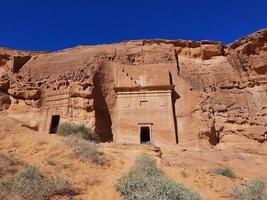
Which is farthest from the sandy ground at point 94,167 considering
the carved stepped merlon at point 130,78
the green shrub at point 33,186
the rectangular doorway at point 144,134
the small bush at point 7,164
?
the carved stepped merlon at point 130,78

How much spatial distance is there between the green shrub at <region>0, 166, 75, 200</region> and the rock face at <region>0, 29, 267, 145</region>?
13266mm

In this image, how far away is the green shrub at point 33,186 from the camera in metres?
6.93

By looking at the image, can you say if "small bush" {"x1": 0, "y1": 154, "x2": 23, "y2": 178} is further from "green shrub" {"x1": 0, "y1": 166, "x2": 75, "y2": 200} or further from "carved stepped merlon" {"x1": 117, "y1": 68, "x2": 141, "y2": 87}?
"carved stepped merlon" {"x1": 117, "y1": 68, "x2": 141, "y2": 87}

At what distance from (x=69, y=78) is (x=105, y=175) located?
49.1 feet

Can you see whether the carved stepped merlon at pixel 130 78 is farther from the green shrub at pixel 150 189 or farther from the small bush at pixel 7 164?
the small bush at pixel 7 164

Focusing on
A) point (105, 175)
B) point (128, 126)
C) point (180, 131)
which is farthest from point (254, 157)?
point (105, 175)

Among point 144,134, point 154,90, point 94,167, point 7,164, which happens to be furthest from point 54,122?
point 7,164

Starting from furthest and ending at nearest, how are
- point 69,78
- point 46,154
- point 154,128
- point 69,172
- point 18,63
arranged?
point 18,63 → point 69,78 → point 154,128 → point 46,154 → point 69,172

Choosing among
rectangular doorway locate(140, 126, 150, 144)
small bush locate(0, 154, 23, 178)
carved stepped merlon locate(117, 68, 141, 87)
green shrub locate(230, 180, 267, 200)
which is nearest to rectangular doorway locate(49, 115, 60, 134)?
carved stepped merlon locate(117, 68, 141, 87)

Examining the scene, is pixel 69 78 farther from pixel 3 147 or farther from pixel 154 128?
pixel 3 147

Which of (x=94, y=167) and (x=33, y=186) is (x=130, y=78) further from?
(x=33, y=186)

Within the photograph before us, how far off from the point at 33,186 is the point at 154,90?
655 inches

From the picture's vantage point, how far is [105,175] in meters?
9.78

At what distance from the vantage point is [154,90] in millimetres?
23203
